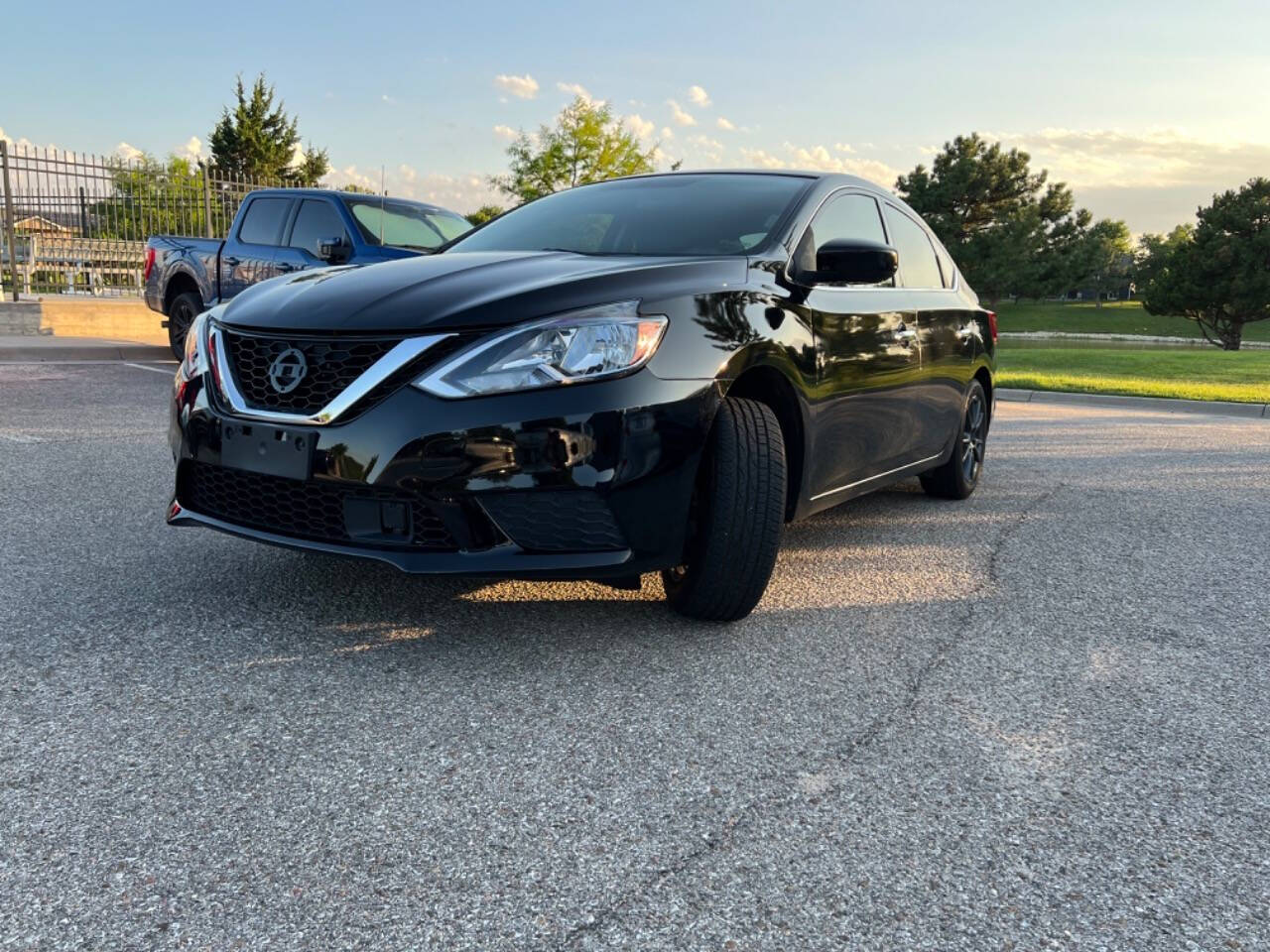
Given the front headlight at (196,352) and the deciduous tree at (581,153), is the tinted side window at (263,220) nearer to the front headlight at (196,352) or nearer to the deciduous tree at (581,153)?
the front headlight at (196,352)

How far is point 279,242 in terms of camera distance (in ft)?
33.7

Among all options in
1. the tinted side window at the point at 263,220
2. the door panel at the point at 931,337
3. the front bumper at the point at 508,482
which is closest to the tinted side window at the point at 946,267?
the door panel at the point at 931,337

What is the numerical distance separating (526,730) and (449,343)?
41.3 inches

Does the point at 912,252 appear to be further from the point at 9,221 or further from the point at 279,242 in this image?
the point at 9,221

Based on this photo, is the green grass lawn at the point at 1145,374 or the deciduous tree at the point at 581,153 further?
the deciduous tree at the point at 581,153

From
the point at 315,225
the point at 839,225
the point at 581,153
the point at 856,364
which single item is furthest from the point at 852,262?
the point at 581,153

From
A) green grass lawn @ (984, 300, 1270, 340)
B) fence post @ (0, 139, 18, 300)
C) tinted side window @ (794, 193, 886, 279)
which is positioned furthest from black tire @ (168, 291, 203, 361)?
green grass lawn @ (984, 300, 1270, 340)

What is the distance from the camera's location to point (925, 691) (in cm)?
288

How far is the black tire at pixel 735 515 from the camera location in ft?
10.2

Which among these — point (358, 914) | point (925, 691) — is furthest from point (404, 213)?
point (358, 914)

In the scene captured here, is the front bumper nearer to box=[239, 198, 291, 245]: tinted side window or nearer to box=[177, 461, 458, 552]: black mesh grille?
box=[177, 461, 458, 552]: black mesh grille

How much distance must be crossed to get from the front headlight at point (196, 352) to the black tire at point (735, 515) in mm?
1617

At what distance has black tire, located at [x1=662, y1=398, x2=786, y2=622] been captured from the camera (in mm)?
3109

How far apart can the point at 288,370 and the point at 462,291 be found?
0.55 metres
